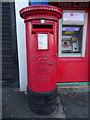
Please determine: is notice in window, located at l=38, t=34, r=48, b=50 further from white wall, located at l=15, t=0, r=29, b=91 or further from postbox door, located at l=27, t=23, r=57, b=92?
white wall, located at l=15, t=0, r=29, b=91

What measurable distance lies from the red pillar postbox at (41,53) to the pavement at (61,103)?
226mm

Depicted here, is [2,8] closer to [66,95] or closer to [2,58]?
[2,58]

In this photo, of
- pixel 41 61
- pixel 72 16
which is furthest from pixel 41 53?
pixel 72 16

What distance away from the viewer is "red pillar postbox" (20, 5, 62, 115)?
193 cm

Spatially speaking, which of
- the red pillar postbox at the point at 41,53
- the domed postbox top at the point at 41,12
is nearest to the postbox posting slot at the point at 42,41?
the red pillar postbox at the point at 41,53

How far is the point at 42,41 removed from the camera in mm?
1996

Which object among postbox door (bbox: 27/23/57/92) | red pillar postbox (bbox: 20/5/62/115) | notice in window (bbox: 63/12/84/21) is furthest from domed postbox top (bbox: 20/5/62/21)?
notice in window (bbox: 63/12/84/21)

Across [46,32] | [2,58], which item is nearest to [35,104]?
[46,32]

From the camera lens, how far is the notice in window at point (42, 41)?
198 cm

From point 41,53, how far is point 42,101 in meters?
1.02

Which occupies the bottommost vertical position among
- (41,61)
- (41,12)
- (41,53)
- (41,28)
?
(41,61)

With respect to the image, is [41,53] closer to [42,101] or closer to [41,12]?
[41,12]

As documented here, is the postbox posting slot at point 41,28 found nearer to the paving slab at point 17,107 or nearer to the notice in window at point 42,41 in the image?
the notice in window at point 42,41

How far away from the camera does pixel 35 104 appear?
88.5 inches
